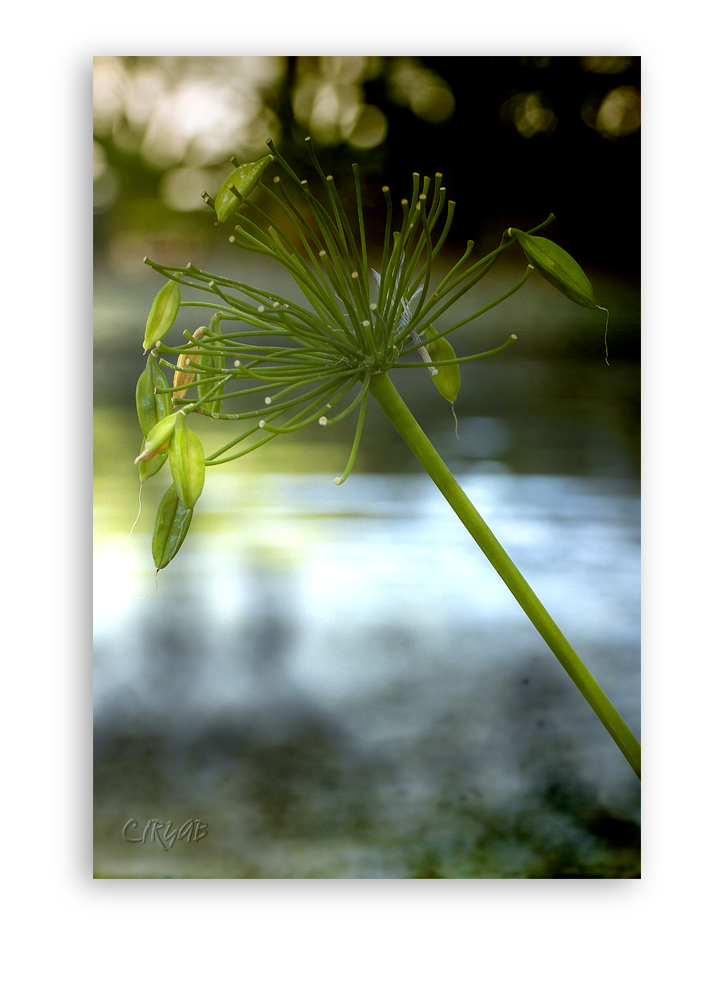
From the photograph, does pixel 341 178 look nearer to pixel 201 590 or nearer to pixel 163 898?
A: pixel 201 590

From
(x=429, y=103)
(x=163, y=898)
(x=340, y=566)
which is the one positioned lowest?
(x=163, y=898)

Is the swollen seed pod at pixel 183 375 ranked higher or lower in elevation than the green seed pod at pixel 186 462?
higher

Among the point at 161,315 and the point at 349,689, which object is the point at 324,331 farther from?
the point at 349,689

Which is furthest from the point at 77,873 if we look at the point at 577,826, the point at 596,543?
the point at 596,543

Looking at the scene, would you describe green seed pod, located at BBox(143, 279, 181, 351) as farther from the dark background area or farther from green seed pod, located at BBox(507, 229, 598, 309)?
green seed pod, located at BBox(507, 229, 598, 309)

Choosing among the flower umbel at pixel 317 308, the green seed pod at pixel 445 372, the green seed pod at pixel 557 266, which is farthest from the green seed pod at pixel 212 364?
the green seed pod at pixel 557 266

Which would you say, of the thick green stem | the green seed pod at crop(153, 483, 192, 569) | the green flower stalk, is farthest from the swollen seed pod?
the thick green stem

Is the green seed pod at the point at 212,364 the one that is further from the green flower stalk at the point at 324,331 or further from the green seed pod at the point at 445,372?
the green seed pod at the point at 445,372

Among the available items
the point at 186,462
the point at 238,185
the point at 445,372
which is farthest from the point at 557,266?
the point at 186,462
